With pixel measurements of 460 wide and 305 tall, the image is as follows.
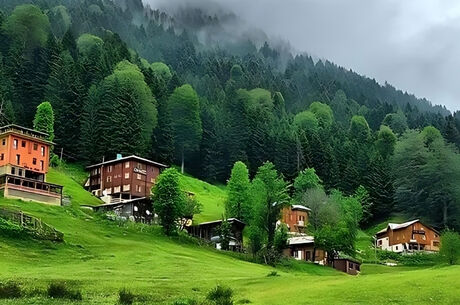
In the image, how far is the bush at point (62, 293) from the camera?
3344 centimetres

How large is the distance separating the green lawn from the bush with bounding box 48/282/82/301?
0.62m

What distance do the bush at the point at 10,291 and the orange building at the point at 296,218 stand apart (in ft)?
300

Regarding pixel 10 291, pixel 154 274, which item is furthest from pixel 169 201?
pixel 10 291

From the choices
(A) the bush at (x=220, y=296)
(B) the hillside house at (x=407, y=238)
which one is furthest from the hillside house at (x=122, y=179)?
(A) the bush at (x=220, y=296)

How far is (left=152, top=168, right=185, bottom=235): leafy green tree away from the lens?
84.1m

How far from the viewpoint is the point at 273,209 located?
8900cm

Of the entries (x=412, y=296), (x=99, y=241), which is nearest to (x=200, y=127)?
(x=99, y=241)

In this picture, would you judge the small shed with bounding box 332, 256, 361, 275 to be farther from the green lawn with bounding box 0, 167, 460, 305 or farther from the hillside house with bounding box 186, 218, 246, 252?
the hillside house with bounding box 186, 218, 246, 252

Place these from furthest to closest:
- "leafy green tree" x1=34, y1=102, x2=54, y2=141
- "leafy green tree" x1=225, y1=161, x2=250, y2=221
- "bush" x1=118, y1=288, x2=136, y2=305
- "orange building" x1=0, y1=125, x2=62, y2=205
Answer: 1. "leafy green tree" x1=34, y1=102, x2=54, y2=141
2. "leafy green tree" x1=225, y1=161, x2=250, y2=221
3. "orange building" x1=0, y1=125, x2=62, y2=205
4. "bush" x1=118, y1=288, x2=136, y2=305

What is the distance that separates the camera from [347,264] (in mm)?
93562

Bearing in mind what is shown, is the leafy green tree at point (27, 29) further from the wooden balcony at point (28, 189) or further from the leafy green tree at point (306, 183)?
the leafy green tree at point (306, 183)

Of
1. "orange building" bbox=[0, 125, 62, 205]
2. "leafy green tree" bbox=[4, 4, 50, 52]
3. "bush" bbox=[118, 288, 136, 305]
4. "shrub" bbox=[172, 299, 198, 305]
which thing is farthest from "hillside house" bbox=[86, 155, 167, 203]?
"shrub" bbox=[172, 299, 198, 305]

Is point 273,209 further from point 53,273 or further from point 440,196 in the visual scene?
point 440,196

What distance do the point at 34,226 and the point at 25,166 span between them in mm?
35094
